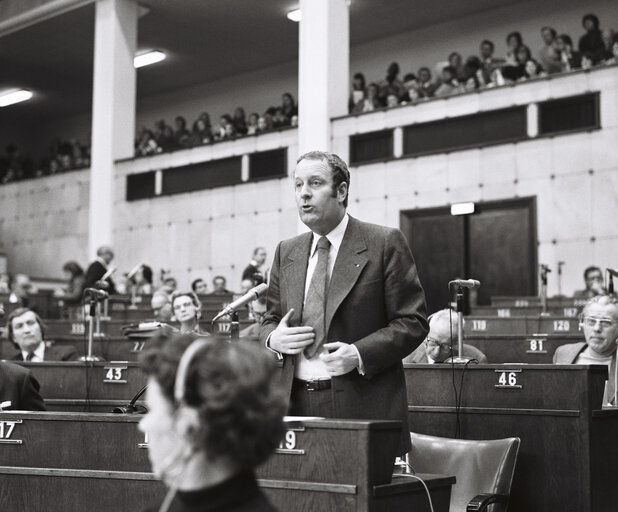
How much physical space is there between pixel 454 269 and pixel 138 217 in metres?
6.18

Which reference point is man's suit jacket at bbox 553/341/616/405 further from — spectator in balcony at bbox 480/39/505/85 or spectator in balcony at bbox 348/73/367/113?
spectator in balcony at bbox 348/73/367/113

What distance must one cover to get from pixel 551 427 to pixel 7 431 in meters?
2.43

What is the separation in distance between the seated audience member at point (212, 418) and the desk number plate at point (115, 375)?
14.5 ft

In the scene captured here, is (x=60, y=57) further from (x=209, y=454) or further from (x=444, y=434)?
(x=209, y=454)

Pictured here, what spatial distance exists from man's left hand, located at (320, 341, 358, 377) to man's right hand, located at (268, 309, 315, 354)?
0.23 ft

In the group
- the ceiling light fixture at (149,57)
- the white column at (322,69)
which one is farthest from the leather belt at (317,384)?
the ceiling light fixture at (149,57)

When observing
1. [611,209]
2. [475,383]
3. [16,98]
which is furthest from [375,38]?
[475,383]

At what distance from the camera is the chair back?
156 inches

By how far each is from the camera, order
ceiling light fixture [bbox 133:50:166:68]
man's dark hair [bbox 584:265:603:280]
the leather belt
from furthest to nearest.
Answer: ceiling light fixture [bbox 133:50:166:68]
man's dark hair [bbox 584:265:603:280]
the leather belt

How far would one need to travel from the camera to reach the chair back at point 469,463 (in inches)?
156

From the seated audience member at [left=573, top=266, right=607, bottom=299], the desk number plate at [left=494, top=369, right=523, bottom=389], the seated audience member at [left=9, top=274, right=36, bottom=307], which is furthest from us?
the seated audience member at [left=9, top=274, right=36, bottom=307]

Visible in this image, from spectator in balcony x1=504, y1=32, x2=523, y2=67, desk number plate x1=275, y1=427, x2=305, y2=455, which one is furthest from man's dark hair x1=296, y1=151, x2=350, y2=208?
spectator in balcony x1=504, y1=32, x2=523, y2=67

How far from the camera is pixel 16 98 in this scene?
74.6ft

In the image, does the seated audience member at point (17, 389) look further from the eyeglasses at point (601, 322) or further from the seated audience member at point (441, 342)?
the eyeglasses at point (601, 322)
